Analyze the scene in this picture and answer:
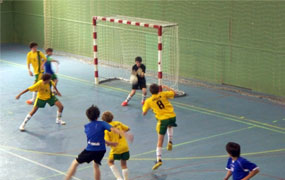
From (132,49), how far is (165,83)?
3.19 metres

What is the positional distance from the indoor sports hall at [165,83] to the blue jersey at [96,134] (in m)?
1.62

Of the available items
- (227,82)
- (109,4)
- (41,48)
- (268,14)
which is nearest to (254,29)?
(268,14)

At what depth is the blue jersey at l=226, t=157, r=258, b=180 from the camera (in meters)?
8.62

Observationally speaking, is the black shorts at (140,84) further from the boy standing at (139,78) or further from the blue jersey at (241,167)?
the blue jersey at (241,167)

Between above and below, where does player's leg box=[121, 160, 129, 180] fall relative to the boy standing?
below

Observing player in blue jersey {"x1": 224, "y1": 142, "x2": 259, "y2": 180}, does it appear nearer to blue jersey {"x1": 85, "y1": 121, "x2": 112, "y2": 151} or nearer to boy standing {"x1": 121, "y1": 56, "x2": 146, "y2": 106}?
blue jersey {"x1": 85, "y1": 121, "x2": 112, "y2": 151}

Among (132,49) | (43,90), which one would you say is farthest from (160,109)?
(132,49)

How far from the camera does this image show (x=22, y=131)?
15.0 meters

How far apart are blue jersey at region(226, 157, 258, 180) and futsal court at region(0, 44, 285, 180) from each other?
277cm

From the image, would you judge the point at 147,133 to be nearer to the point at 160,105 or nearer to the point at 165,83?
the point at 160,105

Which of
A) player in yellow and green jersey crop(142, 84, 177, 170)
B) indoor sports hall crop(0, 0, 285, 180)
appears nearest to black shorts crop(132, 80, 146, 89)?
indoor sports hall crop(0, 0, 285, 180)

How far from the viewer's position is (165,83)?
19828mm

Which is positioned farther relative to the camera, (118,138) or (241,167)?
(118,138)

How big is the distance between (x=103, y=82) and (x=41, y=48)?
28.4 feet
